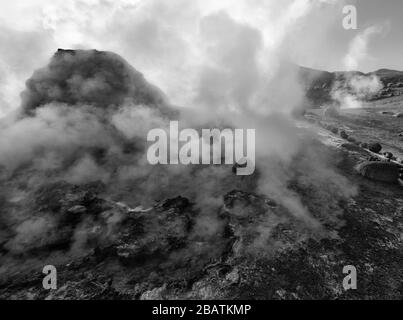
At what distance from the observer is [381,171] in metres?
15.1

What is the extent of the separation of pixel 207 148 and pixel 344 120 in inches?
763

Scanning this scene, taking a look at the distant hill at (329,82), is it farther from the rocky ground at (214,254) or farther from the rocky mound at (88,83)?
the rocky ground at (214,254)

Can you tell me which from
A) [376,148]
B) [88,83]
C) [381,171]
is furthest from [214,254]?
[88,83]

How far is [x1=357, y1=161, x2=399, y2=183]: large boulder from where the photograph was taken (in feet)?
49.3

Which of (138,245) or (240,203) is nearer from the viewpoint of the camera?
(138,245)

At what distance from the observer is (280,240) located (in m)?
10.4

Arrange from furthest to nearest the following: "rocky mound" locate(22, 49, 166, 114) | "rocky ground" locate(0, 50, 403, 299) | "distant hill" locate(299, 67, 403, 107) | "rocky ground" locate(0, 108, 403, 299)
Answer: "distant hill" locate(299, 67, 403, 107)
"rocky mound" locate(22, 49, 166, 114)
"rocky ground" locate(0, 50, 403, 299)
"rocky ground" locate(0, 108, 403, 299)

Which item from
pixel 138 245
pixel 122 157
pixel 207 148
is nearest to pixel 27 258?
pixel 138 245

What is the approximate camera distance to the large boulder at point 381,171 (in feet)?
49.3

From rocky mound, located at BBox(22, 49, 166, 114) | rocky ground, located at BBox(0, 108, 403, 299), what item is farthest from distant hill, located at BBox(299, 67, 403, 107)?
rocky ground, located at BBox(0, 108, 403, 299)

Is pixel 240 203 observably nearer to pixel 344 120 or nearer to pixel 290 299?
pixel 290 299

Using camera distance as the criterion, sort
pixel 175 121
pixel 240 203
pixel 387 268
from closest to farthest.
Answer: pixel 387 268, pixel 240 203, pixel 175 121

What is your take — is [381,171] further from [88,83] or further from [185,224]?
[88,83]

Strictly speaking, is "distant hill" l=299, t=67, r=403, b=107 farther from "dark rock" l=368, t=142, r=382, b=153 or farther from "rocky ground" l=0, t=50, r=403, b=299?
"rocky ground" l=0, t=50, r=403, b=299
